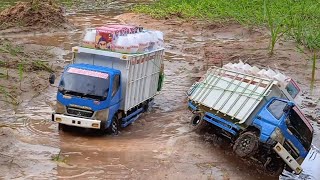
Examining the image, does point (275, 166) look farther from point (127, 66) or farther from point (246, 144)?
point (127, 66)

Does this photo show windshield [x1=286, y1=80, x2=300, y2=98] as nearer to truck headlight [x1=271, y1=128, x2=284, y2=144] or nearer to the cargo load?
truck headlight [x1=271, y1=128, x2=284, y2=144]

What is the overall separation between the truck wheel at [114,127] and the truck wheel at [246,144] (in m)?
3.13

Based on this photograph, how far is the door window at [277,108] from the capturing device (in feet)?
39.7

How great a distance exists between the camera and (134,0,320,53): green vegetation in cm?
2317

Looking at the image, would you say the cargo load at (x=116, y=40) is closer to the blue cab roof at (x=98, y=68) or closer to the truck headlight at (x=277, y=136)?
the blue cab roof at (x=98, y=68)

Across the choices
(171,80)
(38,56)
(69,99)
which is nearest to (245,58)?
(171,80)

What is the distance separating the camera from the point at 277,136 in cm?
1181

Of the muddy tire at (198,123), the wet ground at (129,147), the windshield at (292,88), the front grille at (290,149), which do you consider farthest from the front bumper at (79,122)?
the windshield at (292,88)

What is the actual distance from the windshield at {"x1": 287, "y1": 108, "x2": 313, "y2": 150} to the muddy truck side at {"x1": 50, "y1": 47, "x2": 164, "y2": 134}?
4.19m

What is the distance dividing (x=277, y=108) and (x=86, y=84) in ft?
14.9

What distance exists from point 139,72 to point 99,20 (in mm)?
17392

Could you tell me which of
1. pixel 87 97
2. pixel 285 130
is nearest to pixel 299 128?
pixel 285 130

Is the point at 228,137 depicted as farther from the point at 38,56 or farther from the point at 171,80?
the point at 38,56

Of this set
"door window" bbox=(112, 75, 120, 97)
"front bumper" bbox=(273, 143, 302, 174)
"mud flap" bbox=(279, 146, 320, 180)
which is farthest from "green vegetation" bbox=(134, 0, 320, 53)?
"front bumper" bbox=(273, 143, 302, 174)
